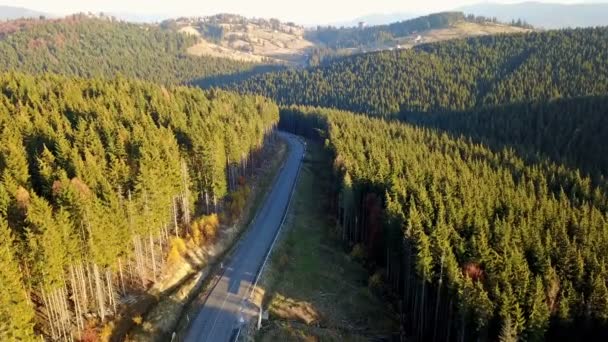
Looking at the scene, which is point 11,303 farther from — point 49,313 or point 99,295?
point 99,295

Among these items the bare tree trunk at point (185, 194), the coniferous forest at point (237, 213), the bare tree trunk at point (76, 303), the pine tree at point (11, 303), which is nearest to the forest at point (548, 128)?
the coniferous forest at point (237, 213)

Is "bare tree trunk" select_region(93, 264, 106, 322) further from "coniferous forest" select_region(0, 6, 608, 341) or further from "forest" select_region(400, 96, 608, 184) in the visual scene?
"forest" select_region(400, 96, 608, 184)

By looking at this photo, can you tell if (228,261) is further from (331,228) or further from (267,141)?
(267,141)

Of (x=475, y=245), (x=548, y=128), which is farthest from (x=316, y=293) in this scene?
(x=548, y=128)

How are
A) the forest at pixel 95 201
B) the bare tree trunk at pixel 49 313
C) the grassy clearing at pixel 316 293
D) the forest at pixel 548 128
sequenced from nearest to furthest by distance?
1. the forest at pixel 95 201
2. the bare tree trunk at pixel 49 313
3. the grassy clearing at pixel 316 293
4. the forest at pixel 548 128

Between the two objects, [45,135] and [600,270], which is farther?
[45,135]

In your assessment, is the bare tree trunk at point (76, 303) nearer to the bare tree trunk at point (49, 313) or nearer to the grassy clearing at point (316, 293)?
the bare tree trunk at point (49, 313)

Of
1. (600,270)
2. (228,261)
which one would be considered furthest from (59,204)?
(600,270)
